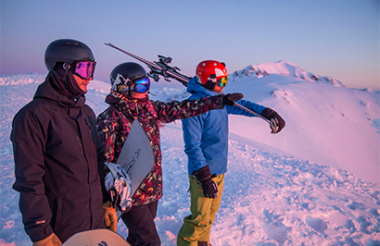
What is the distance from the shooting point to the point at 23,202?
1275 mm

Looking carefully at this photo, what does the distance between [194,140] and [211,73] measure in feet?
2.66

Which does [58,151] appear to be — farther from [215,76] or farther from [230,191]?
[230,191]

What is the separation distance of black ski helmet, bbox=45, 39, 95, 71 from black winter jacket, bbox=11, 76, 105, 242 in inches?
7.1

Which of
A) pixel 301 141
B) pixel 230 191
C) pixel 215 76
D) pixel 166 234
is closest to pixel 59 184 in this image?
pixel 215 76

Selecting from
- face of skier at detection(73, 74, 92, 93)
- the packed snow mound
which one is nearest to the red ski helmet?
face of skier at detection(73, 74, 92, 93)

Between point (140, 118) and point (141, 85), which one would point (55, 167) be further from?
point (141, 85)

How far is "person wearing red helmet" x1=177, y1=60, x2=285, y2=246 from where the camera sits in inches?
91.5

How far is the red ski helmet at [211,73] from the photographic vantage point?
2551 millimetres

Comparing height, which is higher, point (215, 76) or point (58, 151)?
point (215, 76)

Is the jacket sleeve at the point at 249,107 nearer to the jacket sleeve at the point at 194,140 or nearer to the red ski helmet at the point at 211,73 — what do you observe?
the red ski helmet at the point at 211,73

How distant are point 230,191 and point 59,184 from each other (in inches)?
140

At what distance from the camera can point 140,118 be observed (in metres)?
2.26

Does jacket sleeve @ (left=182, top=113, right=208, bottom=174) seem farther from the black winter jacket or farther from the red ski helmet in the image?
the black winter jacket

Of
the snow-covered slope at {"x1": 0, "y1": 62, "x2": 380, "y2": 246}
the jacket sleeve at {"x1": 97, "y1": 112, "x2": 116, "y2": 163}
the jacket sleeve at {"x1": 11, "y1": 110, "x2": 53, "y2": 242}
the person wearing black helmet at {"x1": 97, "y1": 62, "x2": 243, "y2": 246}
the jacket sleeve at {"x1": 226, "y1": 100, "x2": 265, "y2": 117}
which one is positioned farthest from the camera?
the snow-covered slope at {"x1": 0, "y1": 62, "x2": 380, "y2": 246}
